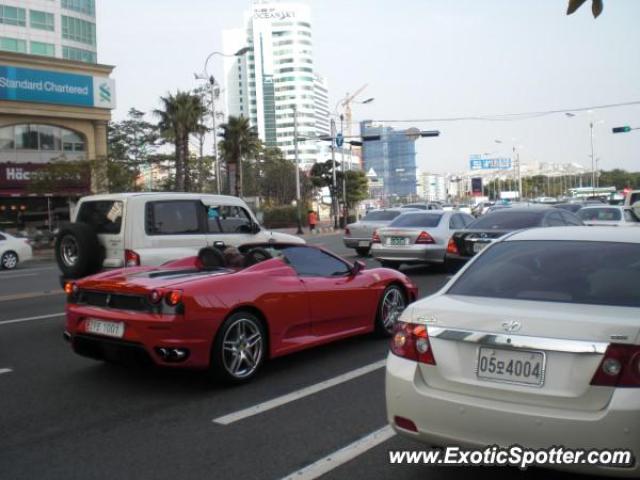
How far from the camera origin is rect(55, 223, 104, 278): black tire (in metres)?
9.04

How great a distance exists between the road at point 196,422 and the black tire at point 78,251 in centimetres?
159

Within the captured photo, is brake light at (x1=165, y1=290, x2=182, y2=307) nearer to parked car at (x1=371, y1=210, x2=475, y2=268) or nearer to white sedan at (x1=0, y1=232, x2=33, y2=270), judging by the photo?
parked car at (x1=371, y1=210, x2=475, y2=268)

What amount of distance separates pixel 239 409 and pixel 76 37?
227ft

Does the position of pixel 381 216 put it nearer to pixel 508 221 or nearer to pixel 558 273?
pixel 508 221

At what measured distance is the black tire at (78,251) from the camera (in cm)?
904

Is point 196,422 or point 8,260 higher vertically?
point 8,260

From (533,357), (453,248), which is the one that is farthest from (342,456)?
(453,248)

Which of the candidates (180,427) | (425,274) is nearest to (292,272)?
(180,427)

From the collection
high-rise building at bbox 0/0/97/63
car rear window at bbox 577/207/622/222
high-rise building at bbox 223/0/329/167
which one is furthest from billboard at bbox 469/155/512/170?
car rear window at bbox 577/207/622/222

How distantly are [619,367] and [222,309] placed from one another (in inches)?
138

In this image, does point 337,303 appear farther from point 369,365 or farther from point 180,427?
point 180,427

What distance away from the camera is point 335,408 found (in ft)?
17.6

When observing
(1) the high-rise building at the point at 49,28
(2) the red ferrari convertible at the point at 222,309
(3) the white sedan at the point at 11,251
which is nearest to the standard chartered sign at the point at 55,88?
(3) the white sedan at the point at 11,251

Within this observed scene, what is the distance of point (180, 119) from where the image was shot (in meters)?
44.3
